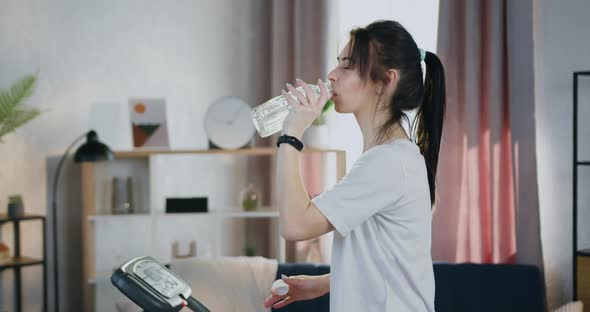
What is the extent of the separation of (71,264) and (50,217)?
0.28 m

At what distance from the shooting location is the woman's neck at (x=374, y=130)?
4.82 ft

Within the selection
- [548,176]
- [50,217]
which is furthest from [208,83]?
[548,176]

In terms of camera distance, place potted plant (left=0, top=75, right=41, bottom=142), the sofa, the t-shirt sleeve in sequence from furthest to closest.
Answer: potted plant (left=0, top=75, right=41, bottom=142)
the sofa
the t-shirt sleeve

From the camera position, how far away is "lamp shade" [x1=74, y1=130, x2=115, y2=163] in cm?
377

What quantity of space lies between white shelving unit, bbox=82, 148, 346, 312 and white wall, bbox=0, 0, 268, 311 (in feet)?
0.55

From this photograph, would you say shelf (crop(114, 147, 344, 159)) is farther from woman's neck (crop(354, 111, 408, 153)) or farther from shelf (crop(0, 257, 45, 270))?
woman's neck (crop(354, 111, 408, 153))

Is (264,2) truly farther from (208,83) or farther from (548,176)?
(548,176)

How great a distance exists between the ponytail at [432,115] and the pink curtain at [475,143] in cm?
189

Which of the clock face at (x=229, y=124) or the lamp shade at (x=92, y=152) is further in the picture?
the clock face at (x=229, y=124)

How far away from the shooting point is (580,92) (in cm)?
330

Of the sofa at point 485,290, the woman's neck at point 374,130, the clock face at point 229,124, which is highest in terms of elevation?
the clock face at point 229,124

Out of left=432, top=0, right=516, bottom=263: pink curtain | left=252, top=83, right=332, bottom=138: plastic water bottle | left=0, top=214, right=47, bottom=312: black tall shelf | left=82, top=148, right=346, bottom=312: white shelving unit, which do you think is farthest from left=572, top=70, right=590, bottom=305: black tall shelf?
left=0, top=214, right=47, bottom=312: black tall shelf

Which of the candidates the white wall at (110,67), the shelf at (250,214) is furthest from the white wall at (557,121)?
the white wall at (110,67)

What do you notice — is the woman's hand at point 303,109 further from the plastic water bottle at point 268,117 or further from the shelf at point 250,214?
the shelf at point 250,214
